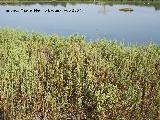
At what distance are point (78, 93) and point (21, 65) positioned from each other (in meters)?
1.77

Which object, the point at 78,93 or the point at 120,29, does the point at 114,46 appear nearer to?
the point at 78,93

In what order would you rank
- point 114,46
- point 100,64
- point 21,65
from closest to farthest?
point 21,65, point 100,64, point 114,46

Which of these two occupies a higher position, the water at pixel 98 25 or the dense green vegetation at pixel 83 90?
the dense green vegetation at pixel 83 90

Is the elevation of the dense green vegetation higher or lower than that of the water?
higher

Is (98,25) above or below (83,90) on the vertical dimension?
below

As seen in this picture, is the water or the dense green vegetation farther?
the water

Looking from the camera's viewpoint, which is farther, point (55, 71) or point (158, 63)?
point (158, 63)

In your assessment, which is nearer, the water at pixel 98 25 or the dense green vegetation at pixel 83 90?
the dense green vegetation at pixel 83 90

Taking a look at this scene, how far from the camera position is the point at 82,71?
30.8 feet

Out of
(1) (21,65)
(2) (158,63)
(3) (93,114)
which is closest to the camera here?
(3) (93,114)

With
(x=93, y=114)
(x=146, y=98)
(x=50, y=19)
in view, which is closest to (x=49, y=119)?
(x=93, y=114)

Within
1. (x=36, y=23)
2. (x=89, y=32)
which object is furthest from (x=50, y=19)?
(x=89, y=32)

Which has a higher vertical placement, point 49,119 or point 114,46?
point 114,46

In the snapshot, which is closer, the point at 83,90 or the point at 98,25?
the point at 83,90
